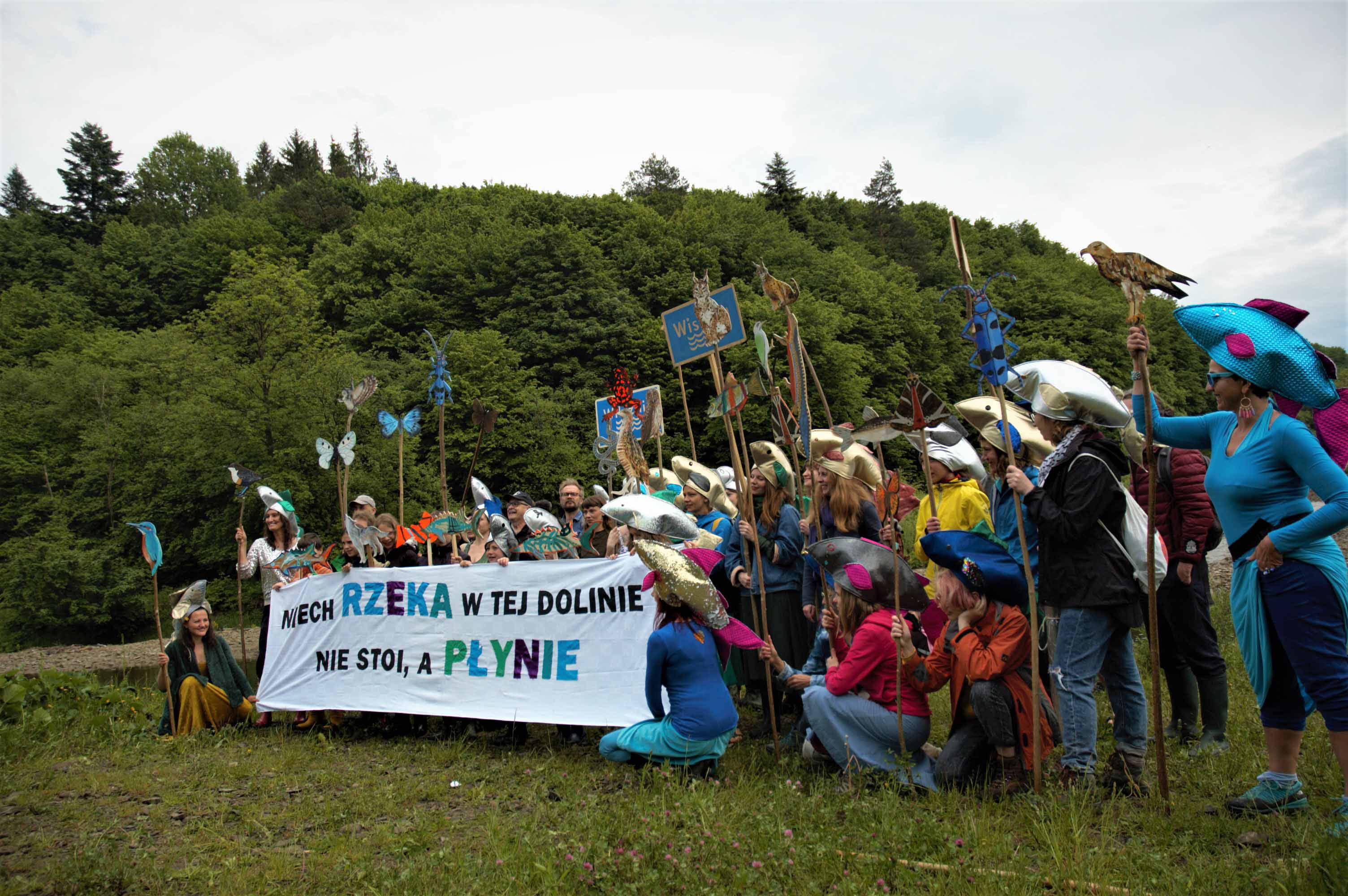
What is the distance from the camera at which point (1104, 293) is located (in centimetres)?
5888

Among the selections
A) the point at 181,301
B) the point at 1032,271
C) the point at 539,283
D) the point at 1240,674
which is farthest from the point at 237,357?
the point at 1032,271

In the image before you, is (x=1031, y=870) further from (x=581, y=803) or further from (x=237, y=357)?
(x=237, y=357)

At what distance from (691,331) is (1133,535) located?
2991 mm

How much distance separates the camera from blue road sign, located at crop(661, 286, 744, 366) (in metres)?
5.62

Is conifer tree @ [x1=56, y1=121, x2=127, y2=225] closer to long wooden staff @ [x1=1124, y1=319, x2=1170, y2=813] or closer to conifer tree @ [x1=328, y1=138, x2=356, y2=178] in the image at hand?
conifer tree @ [x1=328, y1=138, x2=356, y2=178]

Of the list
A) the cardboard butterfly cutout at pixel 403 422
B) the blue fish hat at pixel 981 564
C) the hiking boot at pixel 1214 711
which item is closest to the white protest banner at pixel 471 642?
the cardboard butterfly cutout at pixel 403 422

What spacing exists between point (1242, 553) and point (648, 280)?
45.0 meters

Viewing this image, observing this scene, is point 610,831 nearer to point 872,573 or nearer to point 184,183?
point 872,573

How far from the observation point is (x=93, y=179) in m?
77.6

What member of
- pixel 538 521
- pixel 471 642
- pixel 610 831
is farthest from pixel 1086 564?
pixel 538 521

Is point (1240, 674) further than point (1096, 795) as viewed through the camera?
Yes

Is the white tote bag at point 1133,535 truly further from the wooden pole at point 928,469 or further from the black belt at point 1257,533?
the wooden pole at point 928,469

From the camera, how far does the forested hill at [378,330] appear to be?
29000 mm

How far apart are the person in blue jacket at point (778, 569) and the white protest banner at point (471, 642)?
0.75 metres
